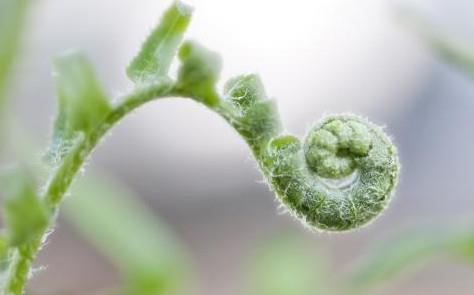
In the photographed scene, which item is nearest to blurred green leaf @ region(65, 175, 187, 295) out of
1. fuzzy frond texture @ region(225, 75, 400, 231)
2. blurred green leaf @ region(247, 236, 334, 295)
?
blurred green leaf @ region(247, 236, 334, 295)

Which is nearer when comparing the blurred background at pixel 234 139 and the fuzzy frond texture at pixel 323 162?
the fuzzy frond texture at pixel 323 162

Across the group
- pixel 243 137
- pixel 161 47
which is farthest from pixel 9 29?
pixel 243 137

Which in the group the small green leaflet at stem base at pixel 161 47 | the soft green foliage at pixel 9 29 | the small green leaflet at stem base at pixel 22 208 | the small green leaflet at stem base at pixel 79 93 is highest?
the soft green foliage at pixel 9 29

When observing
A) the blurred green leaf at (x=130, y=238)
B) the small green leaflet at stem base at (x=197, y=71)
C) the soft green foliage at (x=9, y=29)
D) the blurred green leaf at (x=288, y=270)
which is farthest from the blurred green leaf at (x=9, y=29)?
the blurred green leaf at (x=288, y=270)

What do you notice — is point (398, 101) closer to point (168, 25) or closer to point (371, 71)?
point (371, 71)

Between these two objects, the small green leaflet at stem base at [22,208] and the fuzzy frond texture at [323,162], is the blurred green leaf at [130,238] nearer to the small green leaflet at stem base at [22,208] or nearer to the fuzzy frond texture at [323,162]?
the fuzzy frond texture at [323,162]

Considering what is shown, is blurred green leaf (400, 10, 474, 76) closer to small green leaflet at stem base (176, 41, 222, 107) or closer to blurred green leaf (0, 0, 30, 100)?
blurred green leaf (0, 0, 30, 100)

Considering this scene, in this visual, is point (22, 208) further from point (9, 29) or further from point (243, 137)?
point (9, 29)
